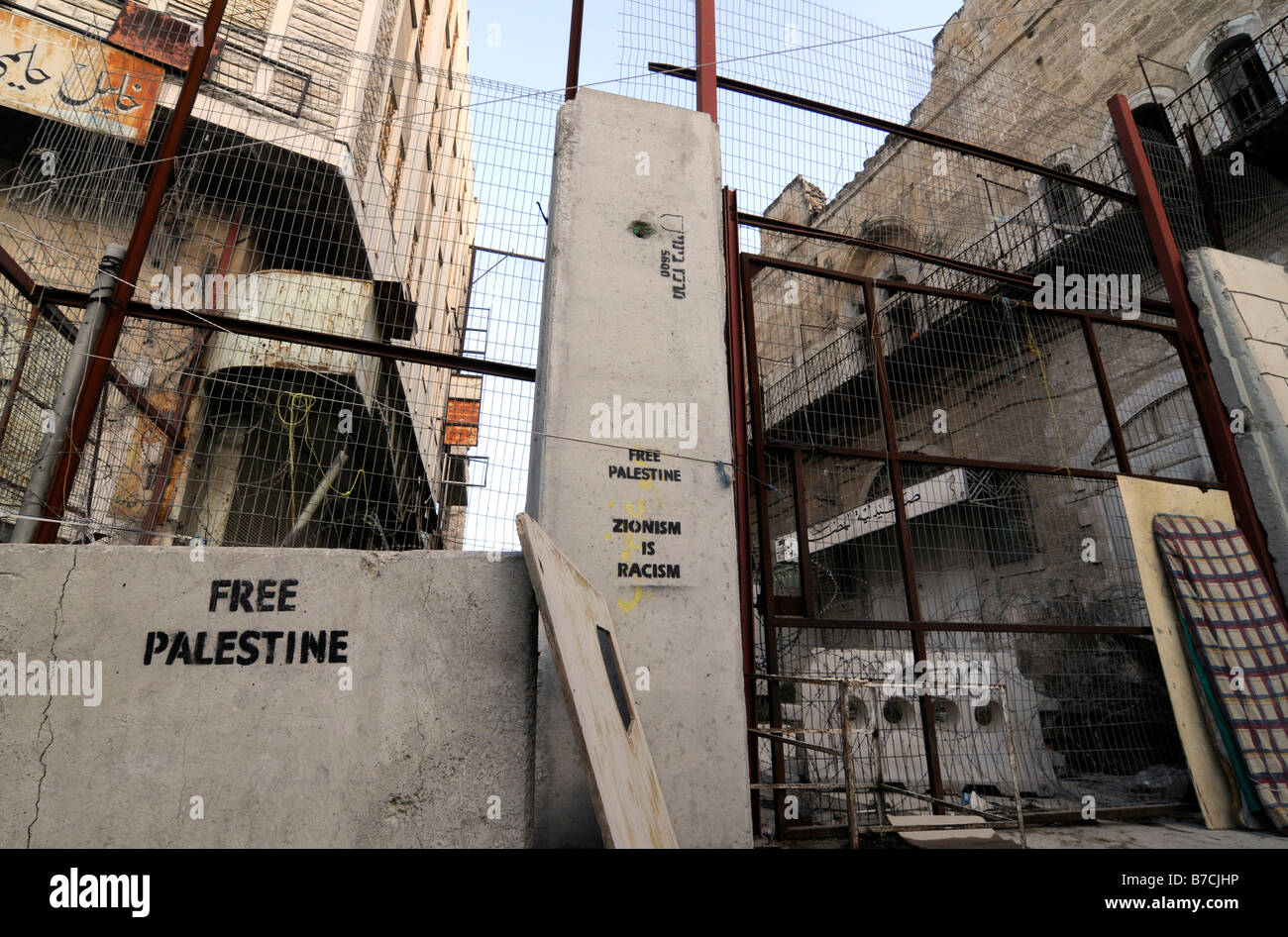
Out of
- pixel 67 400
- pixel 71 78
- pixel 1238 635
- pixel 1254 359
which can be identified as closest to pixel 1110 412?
pixel 1254 359

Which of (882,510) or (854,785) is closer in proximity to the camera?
(854,785)

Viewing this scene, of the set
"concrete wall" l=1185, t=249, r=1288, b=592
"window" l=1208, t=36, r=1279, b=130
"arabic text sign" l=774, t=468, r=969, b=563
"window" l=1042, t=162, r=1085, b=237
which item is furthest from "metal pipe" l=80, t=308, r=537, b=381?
"window" l=1208, t=36, r=1279, b=130

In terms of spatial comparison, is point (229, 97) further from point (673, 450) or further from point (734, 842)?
point (734, 842)

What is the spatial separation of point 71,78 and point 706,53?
8.20 meters

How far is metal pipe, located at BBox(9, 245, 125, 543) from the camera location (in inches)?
150

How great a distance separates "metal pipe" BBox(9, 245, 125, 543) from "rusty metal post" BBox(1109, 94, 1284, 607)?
967 cm

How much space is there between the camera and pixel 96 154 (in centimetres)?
732

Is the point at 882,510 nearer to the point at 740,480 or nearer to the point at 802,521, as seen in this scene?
the point at 802,521

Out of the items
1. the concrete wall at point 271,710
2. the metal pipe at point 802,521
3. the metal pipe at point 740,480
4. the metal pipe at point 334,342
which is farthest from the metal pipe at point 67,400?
the metal pipe at point 802,521

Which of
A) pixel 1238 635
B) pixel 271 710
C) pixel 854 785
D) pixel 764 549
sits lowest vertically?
pixel 854 785

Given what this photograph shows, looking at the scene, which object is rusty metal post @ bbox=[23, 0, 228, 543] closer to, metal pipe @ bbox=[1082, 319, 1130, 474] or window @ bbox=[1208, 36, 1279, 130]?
metal pipe @ bbox=[1082, 319, 1130, 474]

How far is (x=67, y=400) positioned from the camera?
396 cm
